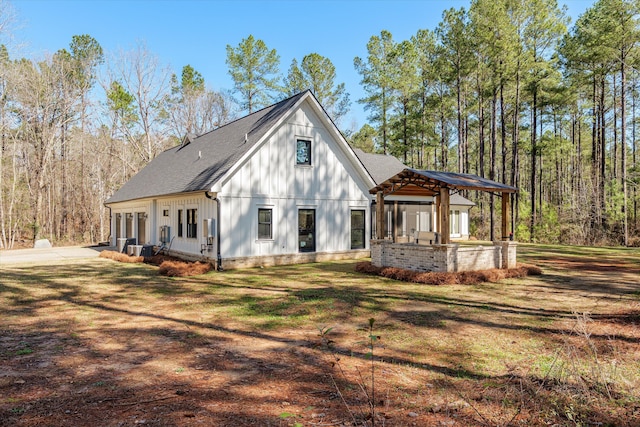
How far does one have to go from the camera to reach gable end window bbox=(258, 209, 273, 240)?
1502 cm

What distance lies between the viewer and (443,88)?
35812 mm

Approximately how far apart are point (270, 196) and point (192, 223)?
3.62 metres

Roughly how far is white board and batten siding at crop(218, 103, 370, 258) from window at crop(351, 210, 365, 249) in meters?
0.28

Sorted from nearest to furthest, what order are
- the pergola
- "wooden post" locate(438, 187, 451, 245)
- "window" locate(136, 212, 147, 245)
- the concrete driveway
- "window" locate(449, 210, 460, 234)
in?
"wooden post" locate(438, 187, 451, 245)
the pergola
the concrete driveway
"window" locate(136, 212, 147, 245)
"window" locate(449, 210, 460, 234)

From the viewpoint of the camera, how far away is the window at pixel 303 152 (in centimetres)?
1614

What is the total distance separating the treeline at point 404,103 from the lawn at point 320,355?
18.3m

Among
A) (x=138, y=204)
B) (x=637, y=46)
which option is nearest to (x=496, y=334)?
(x=138, y=204)

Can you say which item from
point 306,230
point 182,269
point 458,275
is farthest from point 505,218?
point 182,269

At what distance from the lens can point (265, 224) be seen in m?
15.2

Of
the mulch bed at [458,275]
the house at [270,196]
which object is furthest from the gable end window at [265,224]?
the mulch bed at [458,275]

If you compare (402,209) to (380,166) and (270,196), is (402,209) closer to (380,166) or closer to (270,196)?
(380,166)

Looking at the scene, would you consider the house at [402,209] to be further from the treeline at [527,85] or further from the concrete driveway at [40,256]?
the concrete driveway at [40,256]

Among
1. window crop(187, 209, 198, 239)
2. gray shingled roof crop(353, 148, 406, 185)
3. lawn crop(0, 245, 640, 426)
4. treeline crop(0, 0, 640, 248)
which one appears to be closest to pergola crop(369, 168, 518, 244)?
lawn crop(0, 245, 640, 426)

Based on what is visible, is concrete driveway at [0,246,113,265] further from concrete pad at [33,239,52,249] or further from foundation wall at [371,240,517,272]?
foundation wall at [371,240,517,272]
